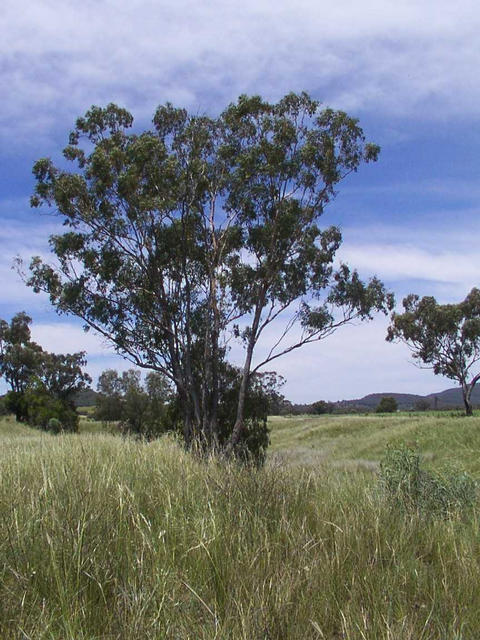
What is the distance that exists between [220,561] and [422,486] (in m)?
4.29

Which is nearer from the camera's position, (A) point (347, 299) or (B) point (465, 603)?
(B) point (465, 603)

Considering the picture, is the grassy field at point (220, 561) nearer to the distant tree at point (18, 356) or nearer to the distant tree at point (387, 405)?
the distant tree at point (18, 356)

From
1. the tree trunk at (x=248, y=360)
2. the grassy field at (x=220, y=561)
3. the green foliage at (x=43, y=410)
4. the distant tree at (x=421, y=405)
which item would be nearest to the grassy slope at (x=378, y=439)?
the tree trunk at (x=248, y=360)

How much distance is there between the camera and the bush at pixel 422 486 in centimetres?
635

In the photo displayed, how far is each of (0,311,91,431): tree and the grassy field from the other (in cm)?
4640

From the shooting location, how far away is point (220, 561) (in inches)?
154

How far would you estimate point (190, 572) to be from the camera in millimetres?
3750

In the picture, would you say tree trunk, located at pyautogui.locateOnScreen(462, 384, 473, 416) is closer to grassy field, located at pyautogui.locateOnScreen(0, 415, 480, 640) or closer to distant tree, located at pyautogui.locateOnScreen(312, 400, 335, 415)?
grassy field, located at pyautogui.locateOnScreen(0, 415, 480, 640)

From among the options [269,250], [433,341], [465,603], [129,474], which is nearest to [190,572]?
[465,603]

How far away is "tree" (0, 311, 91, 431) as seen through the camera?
5098 cm

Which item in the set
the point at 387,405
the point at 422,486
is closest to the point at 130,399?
the point at 422,486

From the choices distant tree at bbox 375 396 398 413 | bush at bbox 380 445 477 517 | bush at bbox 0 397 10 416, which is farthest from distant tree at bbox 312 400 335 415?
bush at bbox 380 445 477 517

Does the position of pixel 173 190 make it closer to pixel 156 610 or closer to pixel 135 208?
pixel 135 208

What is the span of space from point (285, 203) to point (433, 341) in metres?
28.8
